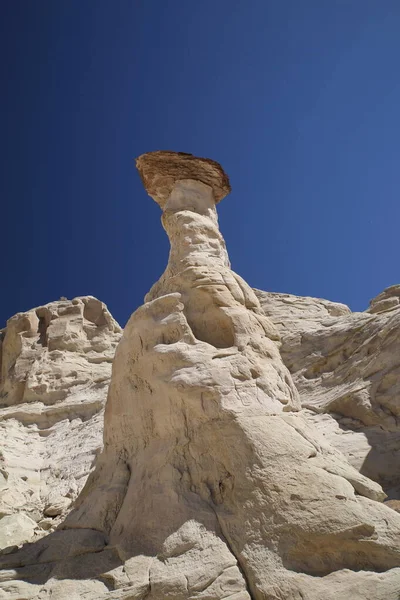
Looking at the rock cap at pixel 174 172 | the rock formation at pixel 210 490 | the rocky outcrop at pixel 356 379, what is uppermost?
the rock cap at pixel 174 172

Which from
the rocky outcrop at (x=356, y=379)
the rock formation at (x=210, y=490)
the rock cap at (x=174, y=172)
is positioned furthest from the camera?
the rock cap at (x=174, y=172)

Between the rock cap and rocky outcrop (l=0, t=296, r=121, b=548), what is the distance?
6.39 meters

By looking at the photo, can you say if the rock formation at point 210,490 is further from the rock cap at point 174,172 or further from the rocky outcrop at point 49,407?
the rock cap at point 174,172

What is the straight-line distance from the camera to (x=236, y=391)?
584 centimetres

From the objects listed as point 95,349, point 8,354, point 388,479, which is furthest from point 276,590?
point 8,354

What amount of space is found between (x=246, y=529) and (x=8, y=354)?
14.4 metres

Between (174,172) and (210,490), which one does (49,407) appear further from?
(210,490)

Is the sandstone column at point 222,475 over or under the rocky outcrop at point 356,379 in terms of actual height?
under

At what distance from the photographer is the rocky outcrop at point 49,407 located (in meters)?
10.2

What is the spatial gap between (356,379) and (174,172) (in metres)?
6.63

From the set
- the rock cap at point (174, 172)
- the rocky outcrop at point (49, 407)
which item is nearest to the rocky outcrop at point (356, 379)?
the rock cap at point (174, 172)

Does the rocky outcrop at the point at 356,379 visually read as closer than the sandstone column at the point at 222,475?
No

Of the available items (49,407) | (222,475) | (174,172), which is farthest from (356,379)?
(49,407)

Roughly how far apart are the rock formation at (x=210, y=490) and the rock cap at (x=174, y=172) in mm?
3301
